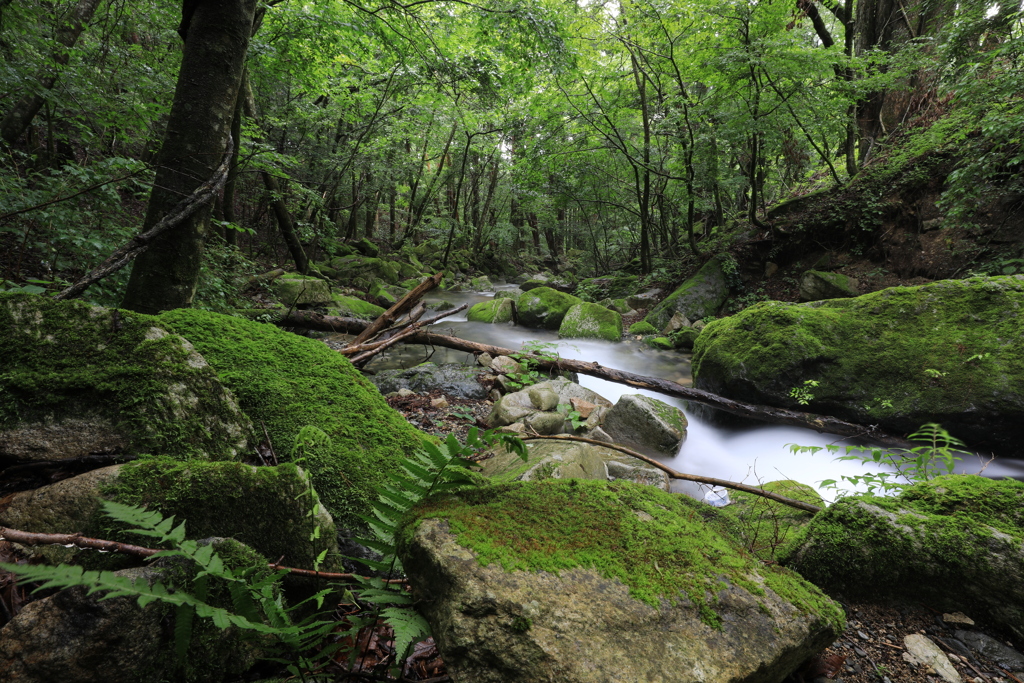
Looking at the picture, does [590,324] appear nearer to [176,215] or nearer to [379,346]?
[379,346]

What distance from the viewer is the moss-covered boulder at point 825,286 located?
367 inches

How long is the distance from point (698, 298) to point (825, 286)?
116 inches

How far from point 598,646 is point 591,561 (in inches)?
10.2

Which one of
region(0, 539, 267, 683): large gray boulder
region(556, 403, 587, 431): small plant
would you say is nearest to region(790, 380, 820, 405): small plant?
region(556, 403, 587, 431): small plant

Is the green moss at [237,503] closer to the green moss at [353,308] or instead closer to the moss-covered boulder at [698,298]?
the green moss at [353,308]

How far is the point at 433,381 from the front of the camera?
20.4ft

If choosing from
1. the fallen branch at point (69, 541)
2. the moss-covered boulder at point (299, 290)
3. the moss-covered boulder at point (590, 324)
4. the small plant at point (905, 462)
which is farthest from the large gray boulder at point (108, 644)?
the moss-covered boulder at point (590, 324)

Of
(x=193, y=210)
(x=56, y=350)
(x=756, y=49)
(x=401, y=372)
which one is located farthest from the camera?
(x=756, y=49)

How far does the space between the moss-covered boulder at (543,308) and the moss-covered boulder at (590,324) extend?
12.4 inches

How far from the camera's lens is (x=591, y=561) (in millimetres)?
1379

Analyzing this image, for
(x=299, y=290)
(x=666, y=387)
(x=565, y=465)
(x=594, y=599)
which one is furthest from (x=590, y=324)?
(x=594, y=599)

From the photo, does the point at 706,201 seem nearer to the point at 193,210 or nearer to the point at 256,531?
the point at 193,210

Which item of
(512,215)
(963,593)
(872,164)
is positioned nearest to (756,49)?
(872,164)

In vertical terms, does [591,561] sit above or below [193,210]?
below
